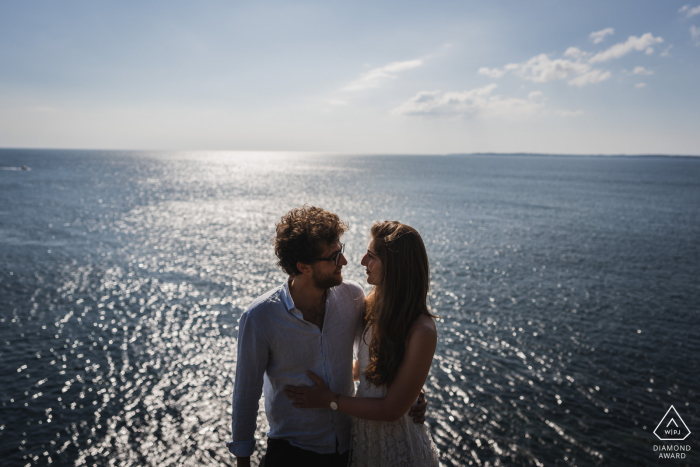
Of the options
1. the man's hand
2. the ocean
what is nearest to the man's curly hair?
the man's hand

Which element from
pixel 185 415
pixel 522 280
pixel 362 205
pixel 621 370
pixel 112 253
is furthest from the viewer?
pixel 362 205

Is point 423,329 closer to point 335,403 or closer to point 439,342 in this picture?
point 335,403

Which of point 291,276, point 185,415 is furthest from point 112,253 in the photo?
point 291,276

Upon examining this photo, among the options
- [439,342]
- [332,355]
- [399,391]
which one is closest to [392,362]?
[399,391]

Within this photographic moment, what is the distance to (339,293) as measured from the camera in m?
3.88

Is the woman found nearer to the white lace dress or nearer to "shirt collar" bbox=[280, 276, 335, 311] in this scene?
the white lace dress

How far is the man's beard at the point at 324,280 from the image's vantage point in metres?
3.65

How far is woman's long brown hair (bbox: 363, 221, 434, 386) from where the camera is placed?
11.5 feet

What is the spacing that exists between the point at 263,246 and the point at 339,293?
30572mm

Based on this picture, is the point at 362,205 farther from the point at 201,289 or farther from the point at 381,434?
the point at 381,434

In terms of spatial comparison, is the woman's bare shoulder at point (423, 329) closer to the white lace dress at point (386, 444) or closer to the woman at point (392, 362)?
the woman at point (392, 362)

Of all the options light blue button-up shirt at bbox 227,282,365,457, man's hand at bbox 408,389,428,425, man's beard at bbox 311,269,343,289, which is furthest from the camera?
man's hand at bbox 408,389,428,425

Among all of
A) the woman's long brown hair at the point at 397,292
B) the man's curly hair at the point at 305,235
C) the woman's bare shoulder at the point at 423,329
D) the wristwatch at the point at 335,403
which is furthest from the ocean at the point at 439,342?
the man's curly hair at the point at 305,235

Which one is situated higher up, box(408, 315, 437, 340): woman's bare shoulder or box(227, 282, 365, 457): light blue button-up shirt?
box(408, 315, 437, 340): woman's bare shoulder
